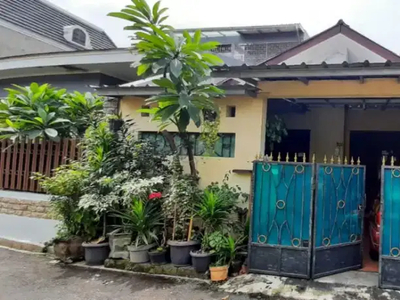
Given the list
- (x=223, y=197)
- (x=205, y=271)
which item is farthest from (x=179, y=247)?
(x=223, y=197)

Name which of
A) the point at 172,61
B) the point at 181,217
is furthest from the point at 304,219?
the point at 172,61

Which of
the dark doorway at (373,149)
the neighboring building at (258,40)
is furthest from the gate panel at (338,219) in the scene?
the neighboring building at (258,40)

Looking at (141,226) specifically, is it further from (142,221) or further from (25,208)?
(25,208)

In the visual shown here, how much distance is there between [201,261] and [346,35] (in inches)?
220

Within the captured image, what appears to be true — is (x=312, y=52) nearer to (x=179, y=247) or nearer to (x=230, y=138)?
(x=230, y=138)

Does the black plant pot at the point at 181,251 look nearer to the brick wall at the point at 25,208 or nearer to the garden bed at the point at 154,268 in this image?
the garden bed at the point at 154,268

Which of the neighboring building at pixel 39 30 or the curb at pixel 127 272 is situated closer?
the curb at pixel 127 272

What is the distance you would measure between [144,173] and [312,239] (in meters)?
3.41

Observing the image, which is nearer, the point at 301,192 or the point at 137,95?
the point at 301,192

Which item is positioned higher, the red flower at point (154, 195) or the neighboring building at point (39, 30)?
the neighboring building at point (39, 30)

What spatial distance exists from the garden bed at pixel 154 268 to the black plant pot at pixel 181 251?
106 mm

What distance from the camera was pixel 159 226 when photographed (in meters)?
6.96

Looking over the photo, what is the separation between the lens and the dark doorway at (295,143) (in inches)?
414

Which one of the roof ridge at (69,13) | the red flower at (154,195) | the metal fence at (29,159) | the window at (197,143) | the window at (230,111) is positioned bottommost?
the red flower at (154,195)
